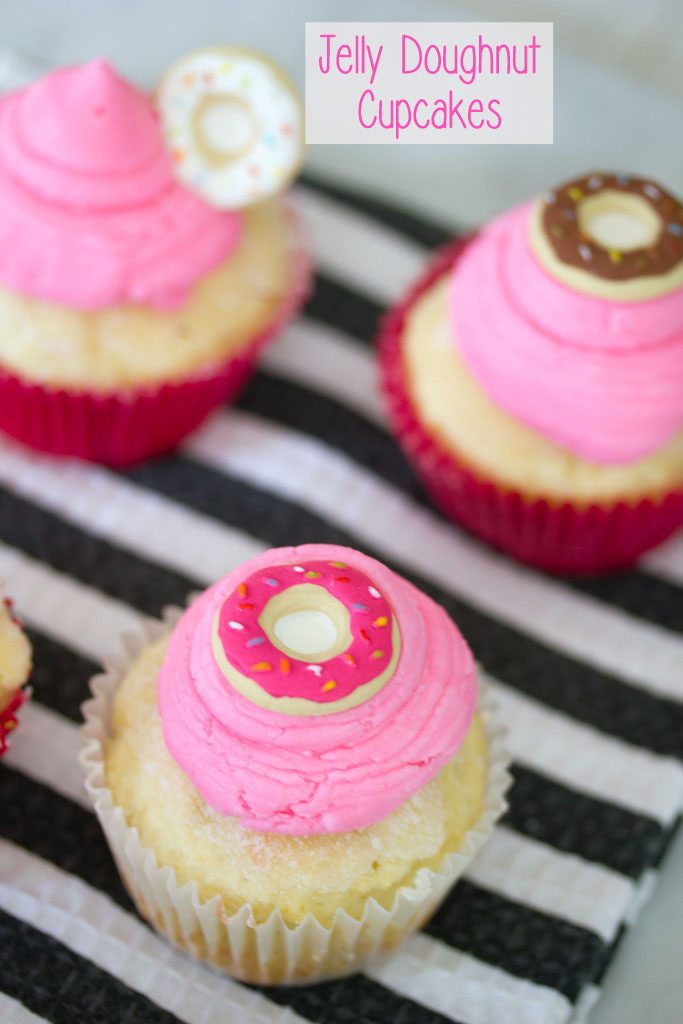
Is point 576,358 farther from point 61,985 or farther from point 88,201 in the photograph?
point 61,985

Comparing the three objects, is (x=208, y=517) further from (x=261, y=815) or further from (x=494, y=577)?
(x=261, y=815)

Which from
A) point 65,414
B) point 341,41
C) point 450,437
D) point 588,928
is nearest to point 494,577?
point 450,437

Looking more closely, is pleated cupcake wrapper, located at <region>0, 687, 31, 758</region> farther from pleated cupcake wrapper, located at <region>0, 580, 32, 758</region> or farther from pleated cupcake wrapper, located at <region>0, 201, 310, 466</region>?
pleated cupcake wrapper, located at <region>0, 201, 310, 466</region>

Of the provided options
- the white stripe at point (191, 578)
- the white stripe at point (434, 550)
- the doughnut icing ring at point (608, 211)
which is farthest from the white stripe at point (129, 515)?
the doughnut icing ring at point (608, 211)

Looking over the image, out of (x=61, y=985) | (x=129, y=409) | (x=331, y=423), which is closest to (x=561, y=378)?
(x=331, y=423)

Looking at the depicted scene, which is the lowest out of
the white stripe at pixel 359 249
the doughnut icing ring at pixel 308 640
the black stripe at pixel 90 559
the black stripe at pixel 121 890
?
the black stripe at pixel 121 890

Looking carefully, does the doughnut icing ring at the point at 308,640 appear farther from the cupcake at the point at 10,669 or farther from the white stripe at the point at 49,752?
the white stripe at the point at 49,752
